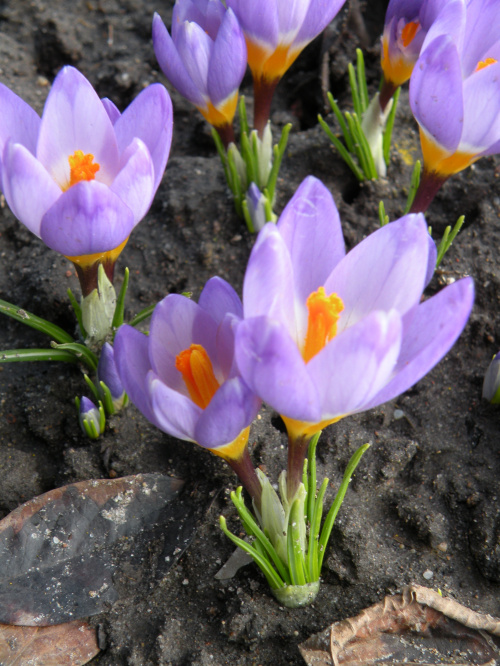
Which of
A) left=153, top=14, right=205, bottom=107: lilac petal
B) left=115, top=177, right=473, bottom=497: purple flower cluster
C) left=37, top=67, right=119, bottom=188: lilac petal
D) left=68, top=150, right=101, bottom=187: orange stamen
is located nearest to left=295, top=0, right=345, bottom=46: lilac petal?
left=153, top=14, right=205, bottom=107: lilac petal

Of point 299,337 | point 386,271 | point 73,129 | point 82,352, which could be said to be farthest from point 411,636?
point 73,129

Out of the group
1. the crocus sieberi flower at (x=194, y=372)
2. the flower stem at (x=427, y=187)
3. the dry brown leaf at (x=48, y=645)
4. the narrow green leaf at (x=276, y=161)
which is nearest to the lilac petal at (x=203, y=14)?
the narrow green leaf at (x=276, y=161)

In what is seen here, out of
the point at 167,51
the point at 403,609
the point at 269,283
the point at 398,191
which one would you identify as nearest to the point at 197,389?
the point at 269,283

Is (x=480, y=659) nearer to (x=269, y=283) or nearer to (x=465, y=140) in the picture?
(x=269, y=283)

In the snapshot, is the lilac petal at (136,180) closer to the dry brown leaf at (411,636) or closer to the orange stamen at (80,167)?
the orange stamen at (80,167)

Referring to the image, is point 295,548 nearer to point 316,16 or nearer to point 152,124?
point 152,124

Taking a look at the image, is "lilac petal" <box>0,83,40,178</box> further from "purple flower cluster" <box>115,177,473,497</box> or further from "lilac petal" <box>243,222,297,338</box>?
"lilac petal" <box>243,222,297,338</box>

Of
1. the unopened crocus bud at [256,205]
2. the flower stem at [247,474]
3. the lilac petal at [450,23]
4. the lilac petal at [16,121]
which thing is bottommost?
the flower stem at [247,474]
